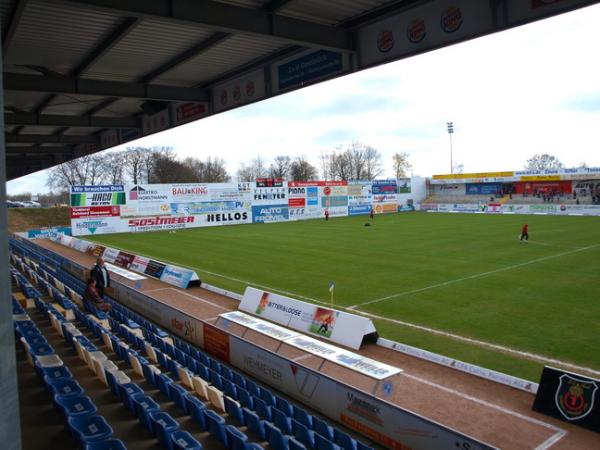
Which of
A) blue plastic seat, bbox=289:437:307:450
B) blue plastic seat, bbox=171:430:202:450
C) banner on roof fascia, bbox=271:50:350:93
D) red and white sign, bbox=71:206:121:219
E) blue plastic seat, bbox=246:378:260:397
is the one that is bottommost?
blue plastic seat, bbox=246:378:260:397

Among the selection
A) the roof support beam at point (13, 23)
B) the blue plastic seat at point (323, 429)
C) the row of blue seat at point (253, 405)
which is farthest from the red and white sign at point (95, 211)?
the blue plastic seat at point (323, 429)

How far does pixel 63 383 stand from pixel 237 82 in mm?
8511

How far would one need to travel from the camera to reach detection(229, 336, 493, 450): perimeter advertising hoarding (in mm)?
6039

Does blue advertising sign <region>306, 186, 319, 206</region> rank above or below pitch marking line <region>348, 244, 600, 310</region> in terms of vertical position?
above

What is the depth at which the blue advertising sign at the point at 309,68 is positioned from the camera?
965 cm

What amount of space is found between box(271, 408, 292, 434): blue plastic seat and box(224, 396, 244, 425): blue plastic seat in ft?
1.59

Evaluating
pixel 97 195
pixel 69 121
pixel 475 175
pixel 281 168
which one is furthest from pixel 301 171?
pixel 69 121

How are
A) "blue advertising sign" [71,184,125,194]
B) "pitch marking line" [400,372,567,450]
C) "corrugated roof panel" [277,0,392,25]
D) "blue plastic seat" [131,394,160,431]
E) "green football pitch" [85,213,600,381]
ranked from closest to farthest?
"blue plastic seat" [131,394,160,431] → "pitch marking line" [400,372,567,450] → "corrugated roof panel" [277,0,392,25] → "green football pitch" [85,213,600,381] → "blue advertising sign" [71,184,125,194]

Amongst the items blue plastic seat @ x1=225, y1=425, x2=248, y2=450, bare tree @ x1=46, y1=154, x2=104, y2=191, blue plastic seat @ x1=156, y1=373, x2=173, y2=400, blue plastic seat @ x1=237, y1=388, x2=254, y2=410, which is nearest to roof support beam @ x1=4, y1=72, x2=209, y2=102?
blue plastic seat @ x1=156, y1=373, x2=173, y2=400

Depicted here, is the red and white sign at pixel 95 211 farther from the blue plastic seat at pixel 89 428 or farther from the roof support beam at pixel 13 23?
the blue plastic seat at pixel 89 428

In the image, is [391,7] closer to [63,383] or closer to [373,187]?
[63,383]

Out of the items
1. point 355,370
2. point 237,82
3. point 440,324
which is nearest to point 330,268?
point 440,324

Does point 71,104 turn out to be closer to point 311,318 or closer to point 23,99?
point 23,99

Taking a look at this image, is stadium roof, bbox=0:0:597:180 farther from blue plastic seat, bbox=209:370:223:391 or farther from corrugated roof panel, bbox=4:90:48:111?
blue plastic seat, bbox=209:370:223:391
